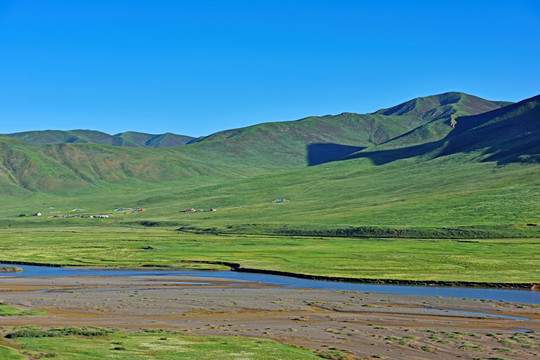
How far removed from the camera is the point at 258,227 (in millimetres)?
182500

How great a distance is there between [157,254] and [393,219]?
86.0 m

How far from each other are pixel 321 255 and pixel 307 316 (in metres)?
53.9

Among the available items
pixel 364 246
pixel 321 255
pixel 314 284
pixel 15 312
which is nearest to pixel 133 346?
pixel 15 312

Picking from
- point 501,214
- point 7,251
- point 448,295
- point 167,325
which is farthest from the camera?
point 501,214

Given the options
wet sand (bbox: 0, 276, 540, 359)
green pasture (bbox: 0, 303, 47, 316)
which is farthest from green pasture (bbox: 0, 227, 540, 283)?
green pasture (bbox: 0, 303, 47, 316)

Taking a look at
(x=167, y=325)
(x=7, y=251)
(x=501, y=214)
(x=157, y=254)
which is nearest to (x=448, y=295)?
(x=167, y=325)

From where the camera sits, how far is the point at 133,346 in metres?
43.5

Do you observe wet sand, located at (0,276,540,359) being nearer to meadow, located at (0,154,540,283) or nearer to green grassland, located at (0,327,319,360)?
green grassland, located at (0,327,319,360)

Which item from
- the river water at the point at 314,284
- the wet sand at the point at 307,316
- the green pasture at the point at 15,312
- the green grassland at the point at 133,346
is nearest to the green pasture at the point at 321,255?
the river water at the point at 314,284

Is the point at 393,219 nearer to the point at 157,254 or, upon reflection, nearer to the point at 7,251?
the point at 157,254

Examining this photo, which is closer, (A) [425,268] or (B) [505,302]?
(B) [505,302]

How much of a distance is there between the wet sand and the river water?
438 centimetres

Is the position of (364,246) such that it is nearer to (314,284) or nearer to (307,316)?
(314,284)

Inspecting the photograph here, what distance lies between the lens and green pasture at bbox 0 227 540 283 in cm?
8856
